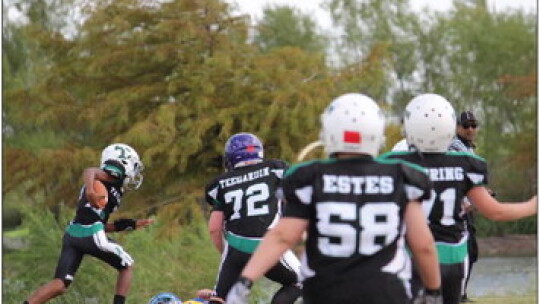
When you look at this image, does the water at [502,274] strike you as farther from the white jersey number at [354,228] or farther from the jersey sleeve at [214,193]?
the white jersey number at [354,228]

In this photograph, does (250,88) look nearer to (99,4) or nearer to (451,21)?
(99,4)

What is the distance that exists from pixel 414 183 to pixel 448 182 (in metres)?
1.34

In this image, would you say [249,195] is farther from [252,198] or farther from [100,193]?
[100,193]

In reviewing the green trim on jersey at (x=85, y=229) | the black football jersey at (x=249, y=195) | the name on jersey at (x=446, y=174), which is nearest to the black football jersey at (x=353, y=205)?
the name on jersey at (x=446, y=174)

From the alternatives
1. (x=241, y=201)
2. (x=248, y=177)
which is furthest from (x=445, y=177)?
(x=241, y=201)

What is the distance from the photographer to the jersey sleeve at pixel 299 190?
463 cm

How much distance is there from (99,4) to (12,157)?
5.17 meters

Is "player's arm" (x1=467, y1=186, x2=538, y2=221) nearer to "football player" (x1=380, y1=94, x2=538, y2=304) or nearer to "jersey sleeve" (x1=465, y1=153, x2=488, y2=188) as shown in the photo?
"football player" (x1=380, y1=94, x2=538, y2=304)

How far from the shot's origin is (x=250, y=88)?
2975 cm

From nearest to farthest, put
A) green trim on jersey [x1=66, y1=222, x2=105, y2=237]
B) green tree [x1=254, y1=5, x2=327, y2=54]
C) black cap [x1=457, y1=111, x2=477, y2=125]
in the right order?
1. black cap [x1=457, y1=111, x2=477, y2=125]
2. green trim on jersey [x1=66, y1=222, x2=105, y2=237]
3. green tree [x1=254, y1=5, x2=327, y2=54]

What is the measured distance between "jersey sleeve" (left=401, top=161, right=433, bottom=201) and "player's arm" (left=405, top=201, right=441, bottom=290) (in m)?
0.04

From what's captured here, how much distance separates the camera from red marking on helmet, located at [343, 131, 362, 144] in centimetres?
466

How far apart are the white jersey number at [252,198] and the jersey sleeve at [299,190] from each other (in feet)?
10.0

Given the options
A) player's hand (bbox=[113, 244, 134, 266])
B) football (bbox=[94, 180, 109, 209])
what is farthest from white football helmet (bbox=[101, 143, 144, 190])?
player's hand (bbox=[113, 244, 134, 266])
